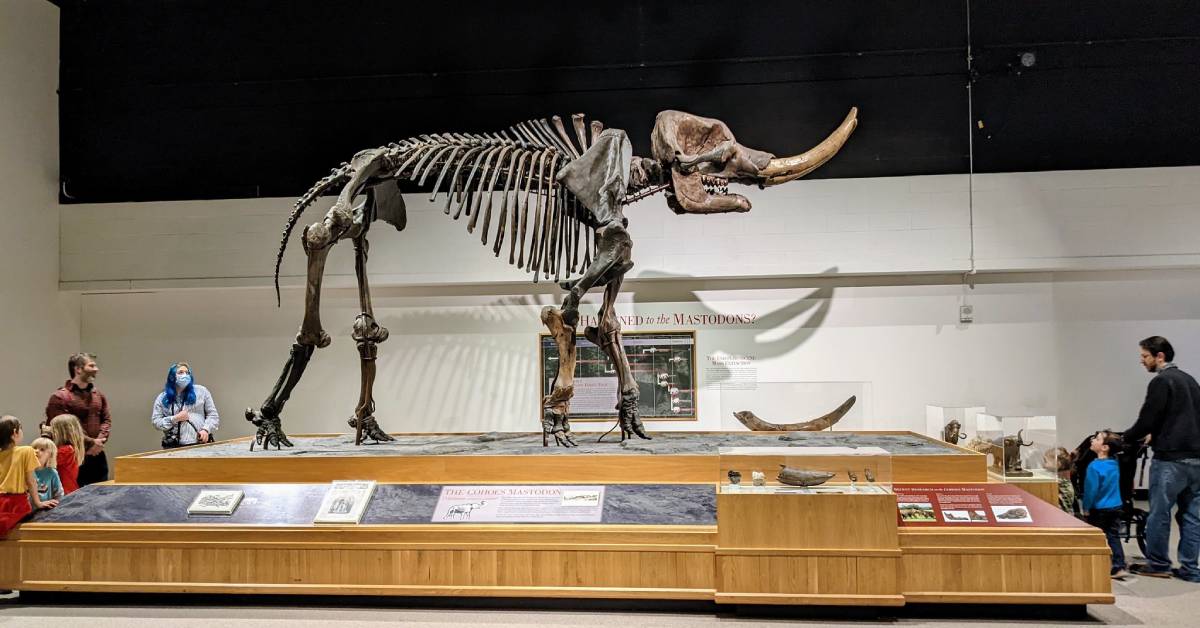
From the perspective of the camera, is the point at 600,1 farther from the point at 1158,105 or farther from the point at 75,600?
the point at 75,600

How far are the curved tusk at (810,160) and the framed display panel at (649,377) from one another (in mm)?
2715

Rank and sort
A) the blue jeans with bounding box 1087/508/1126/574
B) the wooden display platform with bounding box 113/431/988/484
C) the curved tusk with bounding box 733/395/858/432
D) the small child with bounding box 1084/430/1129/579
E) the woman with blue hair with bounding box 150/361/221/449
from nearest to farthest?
the wooden display platform with bounding box 113/431/988/484 → the blue jeans with bounding box 1087/508/1126/574 → the small child with bounding box 1084/430/1129/579 → the curved tusk with bounding box 733/395/858/432 → the woman with blue hair with bounding box 150/361/221/449

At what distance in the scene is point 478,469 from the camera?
5.21 metres

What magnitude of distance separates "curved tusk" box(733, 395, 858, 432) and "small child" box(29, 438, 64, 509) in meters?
4.58

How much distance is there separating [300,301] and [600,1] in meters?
4.38

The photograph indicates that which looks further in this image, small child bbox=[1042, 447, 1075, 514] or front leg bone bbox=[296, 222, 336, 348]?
front leg bone bbox=[296, 222, 336, 348]

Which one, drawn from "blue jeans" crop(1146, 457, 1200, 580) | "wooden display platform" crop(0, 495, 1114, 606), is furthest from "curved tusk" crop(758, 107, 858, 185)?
"blue jeans" crop(1146, 457, 1200, 580)

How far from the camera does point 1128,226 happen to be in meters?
7.84

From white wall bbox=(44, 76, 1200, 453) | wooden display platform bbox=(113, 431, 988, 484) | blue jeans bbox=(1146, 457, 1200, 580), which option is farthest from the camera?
white wall bbox=(44, 76, 1200, 453)

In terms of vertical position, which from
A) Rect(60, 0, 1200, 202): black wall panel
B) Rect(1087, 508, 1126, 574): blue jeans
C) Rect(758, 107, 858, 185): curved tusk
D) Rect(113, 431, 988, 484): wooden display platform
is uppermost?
Rect(60, 0, 1200, 202): black wall panel

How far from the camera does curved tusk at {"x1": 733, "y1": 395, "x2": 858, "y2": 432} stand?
→ 6246 mm

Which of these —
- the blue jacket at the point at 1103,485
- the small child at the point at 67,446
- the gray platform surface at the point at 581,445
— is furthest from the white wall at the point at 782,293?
the small child at the point at 67,446

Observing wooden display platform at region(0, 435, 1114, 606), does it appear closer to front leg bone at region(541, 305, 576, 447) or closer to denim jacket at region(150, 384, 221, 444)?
front leg bone at region(541, 305, 576, 447)

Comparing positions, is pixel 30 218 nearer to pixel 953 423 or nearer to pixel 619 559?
pixel 619 559
